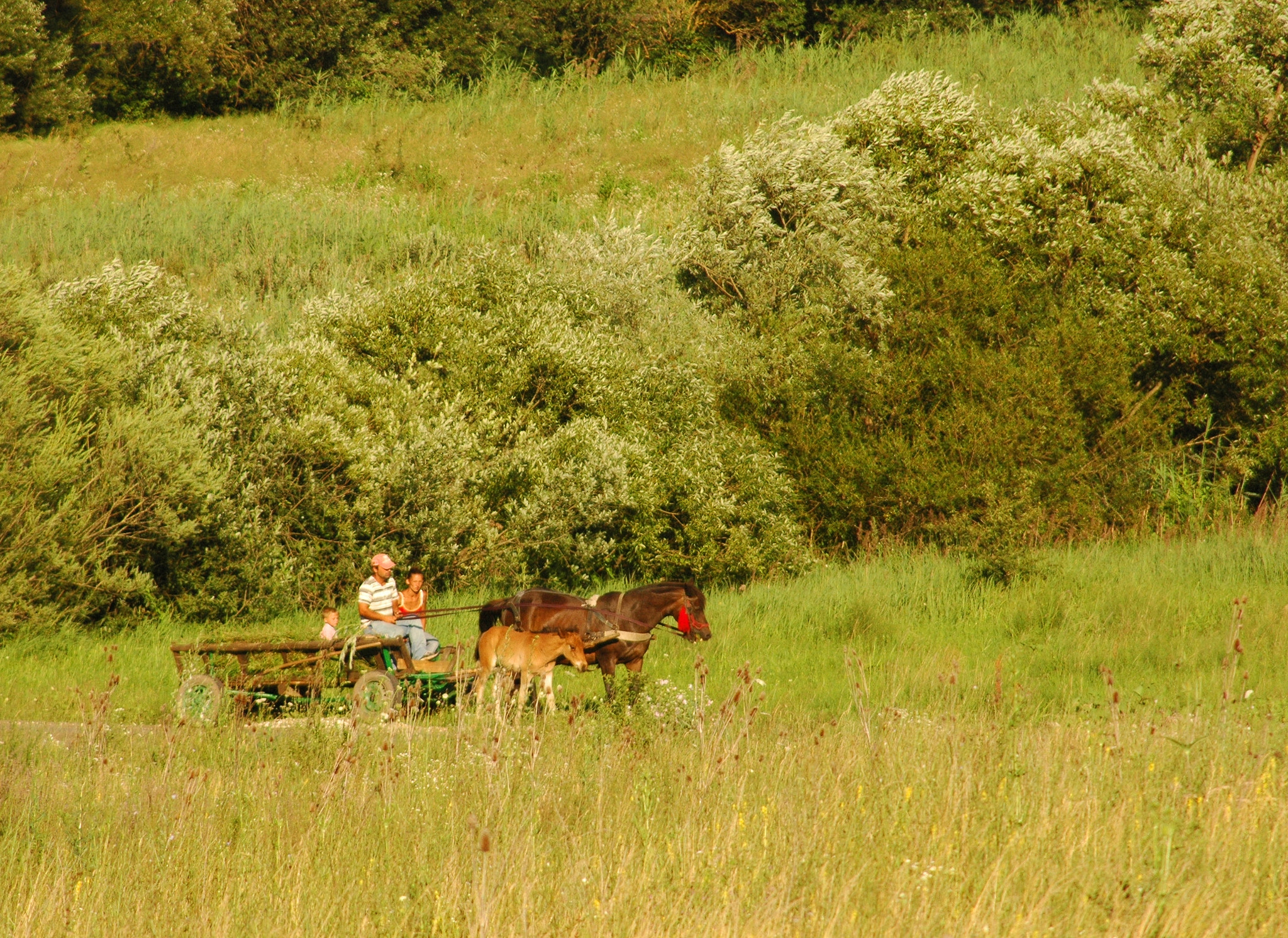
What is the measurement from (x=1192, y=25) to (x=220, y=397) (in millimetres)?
25062

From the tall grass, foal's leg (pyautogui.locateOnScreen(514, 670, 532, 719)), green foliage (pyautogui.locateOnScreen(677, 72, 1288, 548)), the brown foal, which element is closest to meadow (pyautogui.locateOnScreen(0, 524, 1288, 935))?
foal's leg (pyautogui.locateOnScreen(514, 670, 532, 719))

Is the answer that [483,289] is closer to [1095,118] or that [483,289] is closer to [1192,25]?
[1095,118]

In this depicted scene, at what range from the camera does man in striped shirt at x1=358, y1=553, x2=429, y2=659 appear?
41.4 ft

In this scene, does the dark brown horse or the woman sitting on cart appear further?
the woman sitting on cart

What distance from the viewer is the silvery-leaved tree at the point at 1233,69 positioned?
2802cm

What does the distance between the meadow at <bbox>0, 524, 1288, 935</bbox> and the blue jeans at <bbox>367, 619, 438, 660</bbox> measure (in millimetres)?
2628

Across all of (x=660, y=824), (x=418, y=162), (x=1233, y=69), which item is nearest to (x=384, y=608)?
(x=660, y=824)

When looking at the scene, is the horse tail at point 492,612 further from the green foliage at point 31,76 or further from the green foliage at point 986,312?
the green foliage at point 31,76

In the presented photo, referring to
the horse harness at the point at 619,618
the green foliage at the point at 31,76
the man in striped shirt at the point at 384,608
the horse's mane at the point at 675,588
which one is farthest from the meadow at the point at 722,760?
the green foliage at the point at 31,76

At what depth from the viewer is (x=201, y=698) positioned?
1091 centimetres

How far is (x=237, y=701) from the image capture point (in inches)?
435

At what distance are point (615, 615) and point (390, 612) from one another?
2.72 m

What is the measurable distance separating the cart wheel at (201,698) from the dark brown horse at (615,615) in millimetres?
2746

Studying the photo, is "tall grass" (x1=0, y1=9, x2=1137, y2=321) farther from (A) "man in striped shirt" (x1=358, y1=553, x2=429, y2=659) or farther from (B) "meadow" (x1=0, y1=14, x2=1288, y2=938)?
(A) "man in striped shirt" (x1=358, y1=553, x2=429, y2=659)
